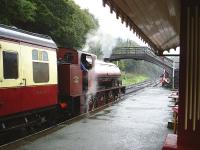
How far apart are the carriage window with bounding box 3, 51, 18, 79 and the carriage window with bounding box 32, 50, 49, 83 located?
3.57ft

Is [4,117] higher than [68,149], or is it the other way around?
[4,117]

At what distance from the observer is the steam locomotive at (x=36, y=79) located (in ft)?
30.3

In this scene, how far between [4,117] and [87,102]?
25.4ft

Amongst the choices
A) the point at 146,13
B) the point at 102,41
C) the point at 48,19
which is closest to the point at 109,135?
the point at 146,13

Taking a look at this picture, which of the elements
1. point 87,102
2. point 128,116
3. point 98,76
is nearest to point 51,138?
point 128,116

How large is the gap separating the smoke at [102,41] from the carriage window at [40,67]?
32446 millimetres

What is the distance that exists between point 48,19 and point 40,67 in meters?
23.6

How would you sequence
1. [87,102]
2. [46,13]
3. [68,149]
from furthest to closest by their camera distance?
[46,13] → [87,102] → [68,149]

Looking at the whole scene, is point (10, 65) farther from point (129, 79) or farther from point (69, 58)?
point (129, 79)

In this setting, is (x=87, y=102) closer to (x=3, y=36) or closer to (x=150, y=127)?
(x=150, y=127)

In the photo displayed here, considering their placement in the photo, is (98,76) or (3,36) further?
(98,76)

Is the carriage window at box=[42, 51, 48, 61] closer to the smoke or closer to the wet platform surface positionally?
the wet platform surface

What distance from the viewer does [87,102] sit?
16703 millimetres

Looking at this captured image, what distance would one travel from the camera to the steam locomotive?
9.23 metres
